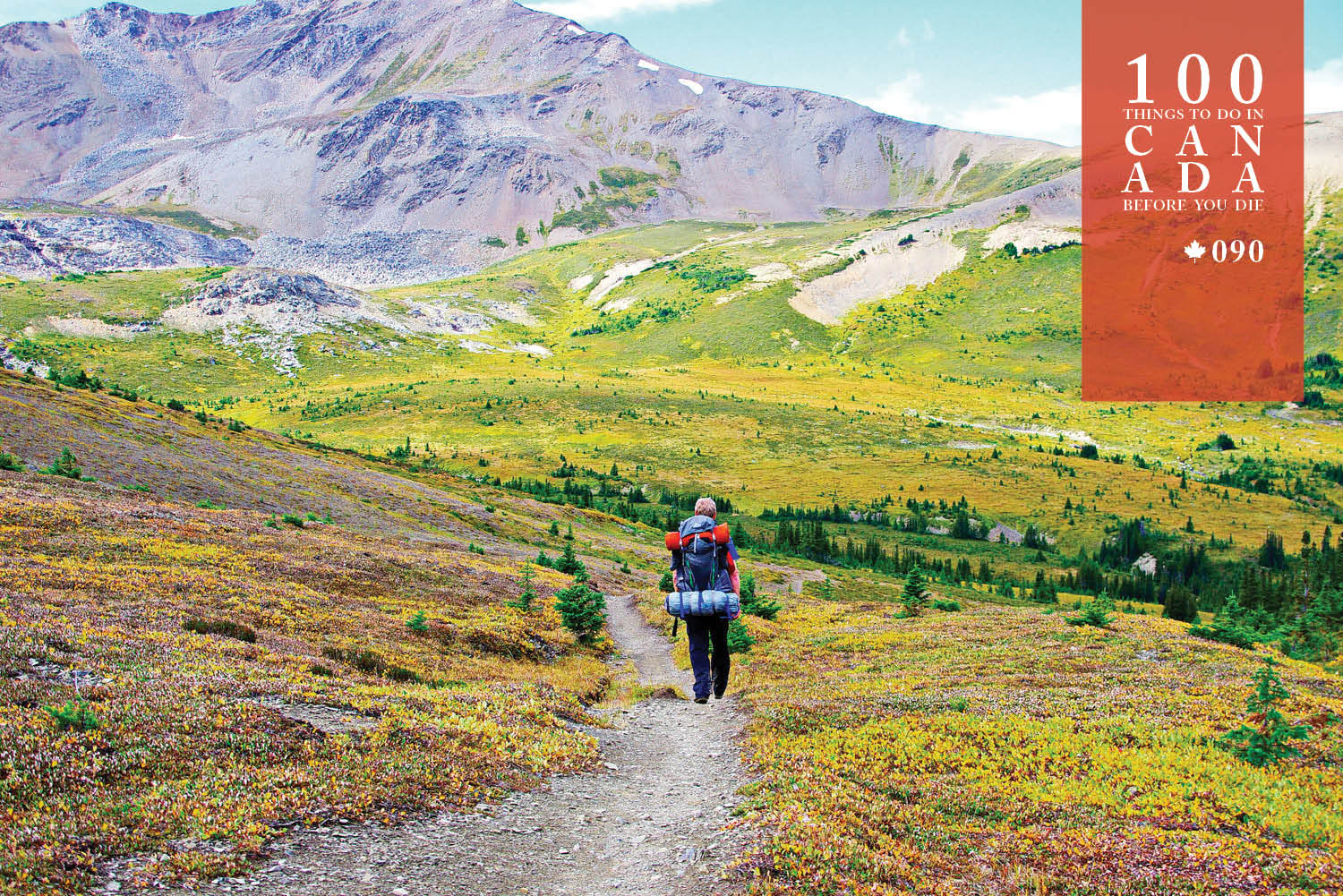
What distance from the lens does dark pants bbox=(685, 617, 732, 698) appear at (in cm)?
1512

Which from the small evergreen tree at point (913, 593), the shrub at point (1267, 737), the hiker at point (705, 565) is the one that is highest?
the hiker at point (705, 565)

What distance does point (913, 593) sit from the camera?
44.6 meters

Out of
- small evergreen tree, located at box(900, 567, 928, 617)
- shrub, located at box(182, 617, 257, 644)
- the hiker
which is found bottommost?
small evergreen tree, located at box(900, 567, 928, 617)

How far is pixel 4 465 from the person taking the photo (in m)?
39.1

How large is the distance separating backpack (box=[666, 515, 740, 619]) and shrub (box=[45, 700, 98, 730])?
29.1ft

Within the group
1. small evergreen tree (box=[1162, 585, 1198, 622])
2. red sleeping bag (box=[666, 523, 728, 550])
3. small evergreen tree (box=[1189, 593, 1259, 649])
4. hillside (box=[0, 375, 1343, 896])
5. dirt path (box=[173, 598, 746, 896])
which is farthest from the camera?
small evergreen tree (box=[1162, 585, 1198, 622])

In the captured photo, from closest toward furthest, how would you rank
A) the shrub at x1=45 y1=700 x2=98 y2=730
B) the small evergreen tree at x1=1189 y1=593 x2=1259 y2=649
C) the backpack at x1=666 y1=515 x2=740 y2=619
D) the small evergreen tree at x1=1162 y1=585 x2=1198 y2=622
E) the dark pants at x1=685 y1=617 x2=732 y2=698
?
the shrub at x1=45 y1=700 x2=98 y2=730, the backpack at x1=666 y1=515 x2=740 y2=619, the dark pants at x1=685 y1=617 x2=732 y2=698, the small evergreen tree at x1=1189 y1=593 x2=1259 y2=649, the small evergreen tree at x1=1162 y1=585 x2=1198 y2=622

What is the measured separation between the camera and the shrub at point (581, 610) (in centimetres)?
3091

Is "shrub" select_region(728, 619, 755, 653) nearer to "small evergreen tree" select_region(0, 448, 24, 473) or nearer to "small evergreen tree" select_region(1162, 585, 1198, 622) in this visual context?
"small evergreen tree" select_region(0, 448, 24, 473)

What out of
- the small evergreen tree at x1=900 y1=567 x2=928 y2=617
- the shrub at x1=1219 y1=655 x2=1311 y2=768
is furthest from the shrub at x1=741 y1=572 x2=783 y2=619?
the shrub at x1=1219 y1=655 x2=1311 y2=768

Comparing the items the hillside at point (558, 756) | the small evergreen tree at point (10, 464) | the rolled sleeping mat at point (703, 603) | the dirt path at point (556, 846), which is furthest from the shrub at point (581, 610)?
the small evergreen tree at point (10, 464)

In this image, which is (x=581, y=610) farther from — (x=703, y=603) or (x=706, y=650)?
(x=703, y=603)

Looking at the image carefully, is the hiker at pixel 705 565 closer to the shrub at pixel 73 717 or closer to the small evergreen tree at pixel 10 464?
the shrub at pixel 73 717

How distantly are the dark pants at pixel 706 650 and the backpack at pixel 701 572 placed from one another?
45 cm
